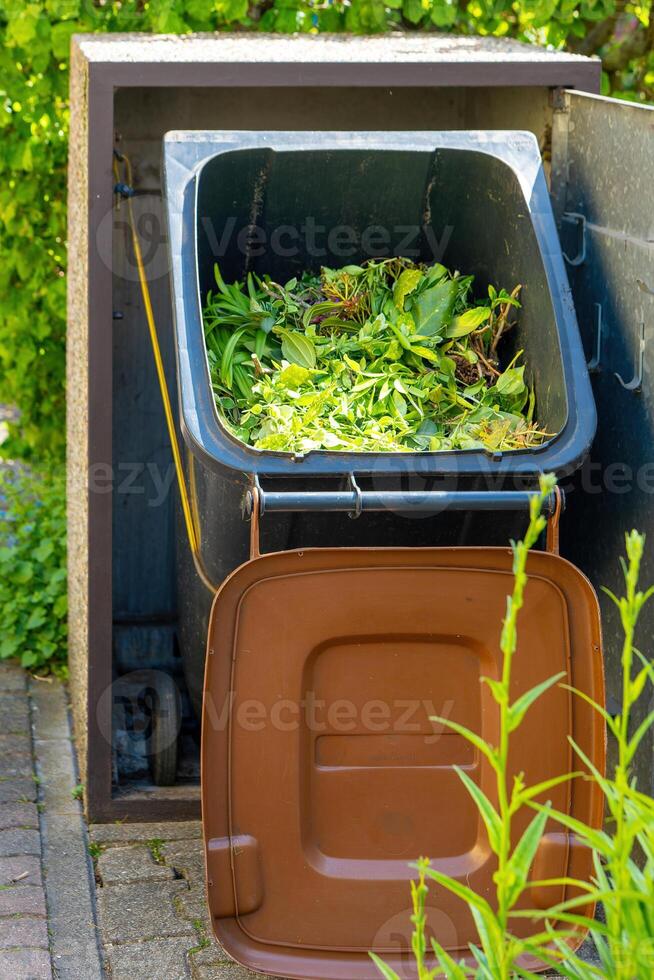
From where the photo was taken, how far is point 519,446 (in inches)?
101

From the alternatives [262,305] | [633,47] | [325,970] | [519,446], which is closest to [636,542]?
[519,446]

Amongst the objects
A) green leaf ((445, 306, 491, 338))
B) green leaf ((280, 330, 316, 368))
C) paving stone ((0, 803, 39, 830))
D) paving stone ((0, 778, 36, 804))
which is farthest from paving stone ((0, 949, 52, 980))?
green leaf ((445, 306, 491, 338))

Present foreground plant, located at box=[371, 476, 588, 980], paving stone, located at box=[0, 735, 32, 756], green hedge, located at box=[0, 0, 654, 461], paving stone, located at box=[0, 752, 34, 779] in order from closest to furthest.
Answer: foreground plant, located at box=[371, 476, 588, 980], paving stone, located at box=[0, 752, 34, 779], paving stone, located at box=[0, 735, 32, 756], green hedge, located at box=[0, 0, 654, 461]

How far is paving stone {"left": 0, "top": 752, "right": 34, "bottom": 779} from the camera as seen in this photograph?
344 centimetres

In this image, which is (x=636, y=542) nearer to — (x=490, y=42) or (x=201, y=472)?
(x=201, y=472)

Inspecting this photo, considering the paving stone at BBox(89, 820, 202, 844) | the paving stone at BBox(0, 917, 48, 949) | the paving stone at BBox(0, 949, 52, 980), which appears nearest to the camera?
the paving stone at BBox(0, 949, 52, 980)

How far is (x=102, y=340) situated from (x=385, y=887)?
1.44 metres

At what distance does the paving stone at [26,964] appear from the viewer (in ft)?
8.34

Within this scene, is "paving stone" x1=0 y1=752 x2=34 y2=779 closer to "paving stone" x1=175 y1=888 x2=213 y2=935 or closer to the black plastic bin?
the black plastic bin

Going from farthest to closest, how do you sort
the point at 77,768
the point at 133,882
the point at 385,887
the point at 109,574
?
the point at 77,768, the point at 109,574, the point at 133,882, the point at 385,887

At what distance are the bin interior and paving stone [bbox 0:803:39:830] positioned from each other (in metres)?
1.36

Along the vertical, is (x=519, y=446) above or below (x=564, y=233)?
below

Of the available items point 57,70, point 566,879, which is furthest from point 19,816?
point 57,70

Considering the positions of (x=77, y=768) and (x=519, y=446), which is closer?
(x=519, y=446)
